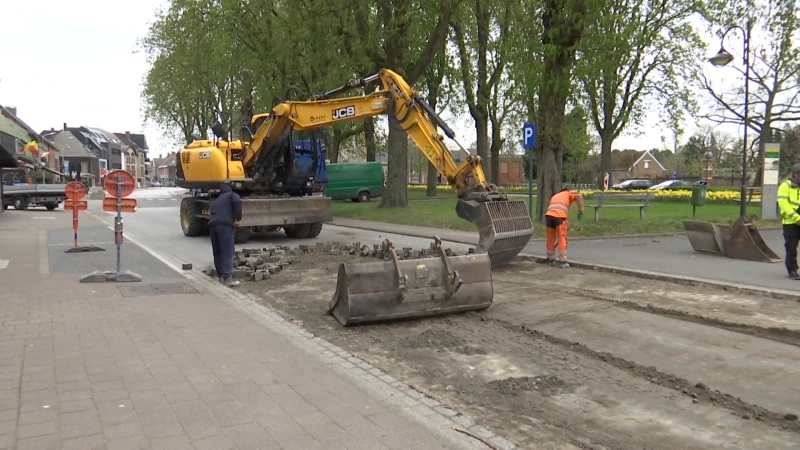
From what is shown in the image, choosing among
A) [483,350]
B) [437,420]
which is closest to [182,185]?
[483,350]

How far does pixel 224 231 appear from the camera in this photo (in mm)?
10227

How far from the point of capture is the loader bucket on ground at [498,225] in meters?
10.9

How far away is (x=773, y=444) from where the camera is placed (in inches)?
158

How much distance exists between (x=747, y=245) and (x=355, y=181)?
26734mm

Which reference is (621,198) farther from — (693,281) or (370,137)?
(370,137)

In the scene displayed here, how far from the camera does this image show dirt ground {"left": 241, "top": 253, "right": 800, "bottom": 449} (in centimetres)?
431

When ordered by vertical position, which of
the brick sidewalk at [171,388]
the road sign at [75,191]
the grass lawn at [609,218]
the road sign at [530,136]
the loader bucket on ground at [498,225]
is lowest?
the brick sidewalk at [171,388]

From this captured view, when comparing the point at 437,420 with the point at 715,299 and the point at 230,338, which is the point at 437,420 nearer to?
the point at 230,338

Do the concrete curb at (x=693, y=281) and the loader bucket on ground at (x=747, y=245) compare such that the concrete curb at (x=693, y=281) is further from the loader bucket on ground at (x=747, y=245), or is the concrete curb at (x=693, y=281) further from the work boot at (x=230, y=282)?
the work boot at (x=230, y=282)

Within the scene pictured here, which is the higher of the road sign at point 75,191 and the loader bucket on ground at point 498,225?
the road sign at point 75,191

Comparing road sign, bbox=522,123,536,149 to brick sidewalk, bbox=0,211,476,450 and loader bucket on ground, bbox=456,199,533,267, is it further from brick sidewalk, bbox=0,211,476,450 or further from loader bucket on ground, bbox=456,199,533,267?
brick sidewalk, bbox=0,211,476,450

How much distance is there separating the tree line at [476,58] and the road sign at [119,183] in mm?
5491

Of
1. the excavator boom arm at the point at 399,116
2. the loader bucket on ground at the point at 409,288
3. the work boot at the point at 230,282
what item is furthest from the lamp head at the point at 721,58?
the work boot at the point at 230,282

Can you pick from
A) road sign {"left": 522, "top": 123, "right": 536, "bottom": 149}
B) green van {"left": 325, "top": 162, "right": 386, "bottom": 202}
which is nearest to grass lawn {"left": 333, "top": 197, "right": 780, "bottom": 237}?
road sign {"left": 522, "top": 123, "right": 536, "bottom": 149}
